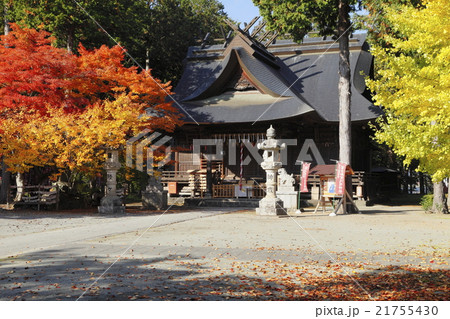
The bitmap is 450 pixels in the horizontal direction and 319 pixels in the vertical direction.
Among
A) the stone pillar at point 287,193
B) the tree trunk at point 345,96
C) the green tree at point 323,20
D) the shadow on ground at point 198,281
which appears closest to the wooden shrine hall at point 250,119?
the stone pillar at point 287,193

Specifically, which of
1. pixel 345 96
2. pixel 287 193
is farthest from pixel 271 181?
pixel 345 96

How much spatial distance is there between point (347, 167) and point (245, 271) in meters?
12.6

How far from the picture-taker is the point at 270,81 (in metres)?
26.7

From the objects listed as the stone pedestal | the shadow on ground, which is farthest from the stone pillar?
the shadow on ground

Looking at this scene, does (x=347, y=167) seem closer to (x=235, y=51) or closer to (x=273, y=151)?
(x=273, y=151)

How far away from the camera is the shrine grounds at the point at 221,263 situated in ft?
17.6

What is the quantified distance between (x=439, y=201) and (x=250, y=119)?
10057 millimetres

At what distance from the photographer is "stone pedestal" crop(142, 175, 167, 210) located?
1984 centimetres

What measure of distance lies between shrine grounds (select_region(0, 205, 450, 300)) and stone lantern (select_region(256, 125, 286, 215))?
4313 mm

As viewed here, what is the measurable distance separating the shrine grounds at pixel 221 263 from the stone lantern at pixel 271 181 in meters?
4.31

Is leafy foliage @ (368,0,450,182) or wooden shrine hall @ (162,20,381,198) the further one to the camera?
wooden shrine hall @ (162,20,381,198)

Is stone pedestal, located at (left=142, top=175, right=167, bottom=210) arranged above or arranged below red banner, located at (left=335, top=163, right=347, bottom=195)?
below

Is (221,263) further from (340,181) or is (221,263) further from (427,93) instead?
(340,181)

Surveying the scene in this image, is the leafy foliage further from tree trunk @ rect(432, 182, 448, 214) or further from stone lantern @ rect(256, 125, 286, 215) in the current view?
tree trunk @ rect(432, 182, 448, 214)
